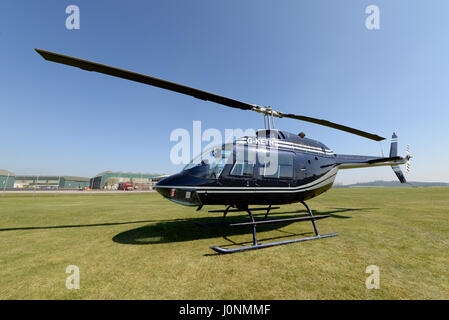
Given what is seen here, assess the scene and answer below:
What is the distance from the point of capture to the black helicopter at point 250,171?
15.8 feet

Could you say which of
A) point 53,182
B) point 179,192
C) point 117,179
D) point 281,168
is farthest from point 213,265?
point 53,182

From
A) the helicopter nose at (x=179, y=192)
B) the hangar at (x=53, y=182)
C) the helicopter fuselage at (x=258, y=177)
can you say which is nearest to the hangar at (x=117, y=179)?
the hangar at (x=53, y=182)

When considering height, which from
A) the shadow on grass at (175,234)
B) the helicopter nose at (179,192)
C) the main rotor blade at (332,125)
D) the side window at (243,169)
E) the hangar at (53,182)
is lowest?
the hangar at (53,182)

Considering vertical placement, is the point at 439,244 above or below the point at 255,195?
below

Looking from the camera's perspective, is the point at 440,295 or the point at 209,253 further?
the point at 209,253

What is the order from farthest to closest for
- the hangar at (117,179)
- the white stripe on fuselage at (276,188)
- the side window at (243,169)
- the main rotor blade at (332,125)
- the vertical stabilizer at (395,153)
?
the hangar at (117,179) < the vertical stabilizer at (395,153) < the main rotor blade at (332,125) < the side window at (243,169) < the white stripe on fuselage at (276,188)

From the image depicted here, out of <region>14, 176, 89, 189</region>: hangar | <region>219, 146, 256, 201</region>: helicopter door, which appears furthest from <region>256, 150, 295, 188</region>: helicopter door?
<region>14, 176, 89, 189</region>: hangar

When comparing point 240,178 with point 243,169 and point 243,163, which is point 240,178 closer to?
point 243,169

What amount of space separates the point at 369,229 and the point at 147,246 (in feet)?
25.3

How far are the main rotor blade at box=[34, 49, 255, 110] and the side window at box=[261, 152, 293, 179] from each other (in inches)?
85.6

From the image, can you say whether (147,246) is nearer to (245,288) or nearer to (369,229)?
(245,288)

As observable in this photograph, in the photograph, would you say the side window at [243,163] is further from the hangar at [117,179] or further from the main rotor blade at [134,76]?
the hangar at [117,179]

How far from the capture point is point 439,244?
199 inches

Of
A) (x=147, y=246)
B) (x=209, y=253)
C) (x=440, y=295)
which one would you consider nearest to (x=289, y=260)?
(x=209, y=253)
